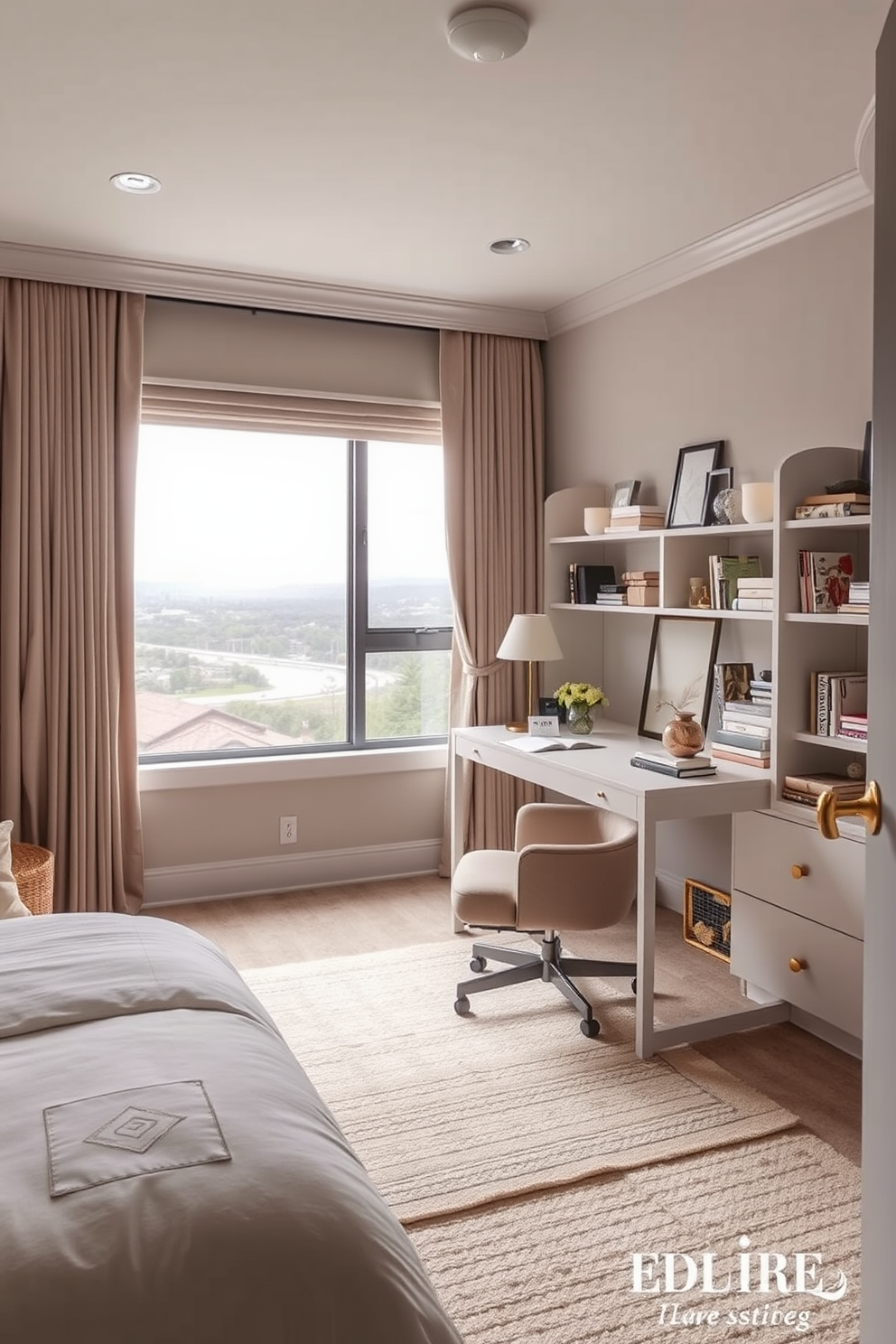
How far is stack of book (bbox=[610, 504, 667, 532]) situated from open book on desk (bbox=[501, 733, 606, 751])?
2.78 feet

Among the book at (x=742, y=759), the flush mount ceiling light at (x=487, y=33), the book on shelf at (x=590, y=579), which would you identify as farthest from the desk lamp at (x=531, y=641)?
the flush mount ceiling light at (x=487, y=33)

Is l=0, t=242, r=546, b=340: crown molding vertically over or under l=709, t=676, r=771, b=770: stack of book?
over

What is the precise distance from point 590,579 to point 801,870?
68.3 inches

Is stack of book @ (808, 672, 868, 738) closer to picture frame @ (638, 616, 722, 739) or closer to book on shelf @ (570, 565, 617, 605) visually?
picture frame @ (638, 616, 722, 739)

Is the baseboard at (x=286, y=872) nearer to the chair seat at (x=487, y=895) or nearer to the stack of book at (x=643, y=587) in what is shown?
the chair seat at (x=487, y=895)

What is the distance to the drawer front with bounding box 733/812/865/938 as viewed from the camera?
113 inches

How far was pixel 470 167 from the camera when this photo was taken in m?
3.03

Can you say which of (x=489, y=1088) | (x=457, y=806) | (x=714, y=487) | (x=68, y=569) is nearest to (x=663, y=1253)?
(x=489, y=1088)

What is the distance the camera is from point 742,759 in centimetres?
332

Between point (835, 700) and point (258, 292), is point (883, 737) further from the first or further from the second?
point (258, 292)

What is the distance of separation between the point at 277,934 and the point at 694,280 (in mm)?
2964

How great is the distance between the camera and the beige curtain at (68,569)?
12.7ft

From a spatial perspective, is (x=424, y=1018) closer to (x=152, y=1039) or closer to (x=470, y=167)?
(x=152, y=1039)

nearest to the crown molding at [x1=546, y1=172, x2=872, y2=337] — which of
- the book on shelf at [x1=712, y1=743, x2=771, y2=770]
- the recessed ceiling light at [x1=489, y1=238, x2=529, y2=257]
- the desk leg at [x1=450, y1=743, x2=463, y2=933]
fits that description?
the recessed ceiling light at [x1=489, y1=238, x2=529, y2=257]
